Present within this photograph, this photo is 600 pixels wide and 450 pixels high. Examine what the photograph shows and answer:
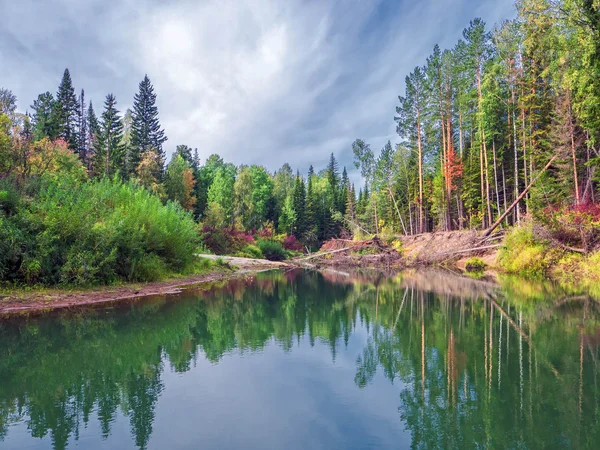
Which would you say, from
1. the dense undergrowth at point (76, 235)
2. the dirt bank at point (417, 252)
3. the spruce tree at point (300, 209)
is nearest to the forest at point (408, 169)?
the dense undergrowth at point (76, 235)

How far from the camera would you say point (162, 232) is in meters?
17.2

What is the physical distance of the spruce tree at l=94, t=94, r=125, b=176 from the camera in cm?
4234

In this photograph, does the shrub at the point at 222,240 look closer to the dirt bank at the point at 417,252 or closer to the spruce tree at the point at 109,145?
the dirt bank at the point at 417,252

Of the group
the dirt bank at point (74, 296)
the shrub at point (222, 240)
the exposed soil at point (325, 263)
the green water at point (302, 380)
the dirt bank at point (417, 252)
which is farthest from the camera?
the shrub at point (222, 240)

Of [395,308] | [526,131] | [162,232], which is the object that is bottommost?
[395,308]

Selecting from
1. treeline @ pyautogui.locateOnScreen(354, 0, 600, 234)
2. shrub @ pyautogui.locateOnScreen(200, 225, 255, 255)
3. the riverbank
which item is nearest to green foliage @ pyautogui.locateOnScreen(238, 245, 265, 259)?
shrub @ pyautogui.locateOnScreen(200, 225, 255, 255)

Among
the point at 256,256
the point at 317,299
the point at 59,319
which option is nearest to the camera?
the point at 59,319

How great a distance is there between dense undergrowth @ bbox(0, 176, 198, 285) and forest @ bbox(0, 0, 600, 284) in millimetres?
50

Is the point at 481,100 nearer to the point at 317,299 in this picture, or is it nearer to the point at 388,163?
the point at 317,299

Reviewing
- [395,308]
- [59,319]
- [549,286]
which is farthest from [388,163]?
[59,319]

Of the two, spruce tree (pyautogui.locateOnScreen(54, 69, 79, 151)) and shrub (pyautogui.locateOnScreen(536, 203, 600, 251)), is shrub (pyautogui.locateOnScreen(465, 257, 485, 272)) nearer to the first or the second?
shrub (pyautogui.locateOnScreen(536, 203, 600, 251))

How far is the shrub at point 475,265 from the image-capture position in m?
A: 24.5

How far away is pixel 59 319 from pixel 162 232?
26.0 ft

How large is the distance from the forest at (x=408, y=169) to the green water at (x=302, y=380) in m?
3.67
